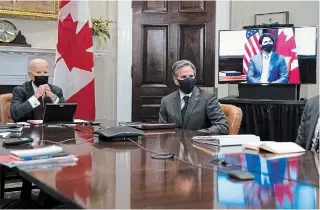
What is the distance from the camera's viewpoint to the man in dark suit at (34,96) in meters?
3.09

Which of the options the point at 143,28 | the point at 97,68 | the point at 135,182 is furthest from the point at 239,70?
the point at 135,182

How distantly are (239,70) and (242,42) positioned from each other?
266 mm

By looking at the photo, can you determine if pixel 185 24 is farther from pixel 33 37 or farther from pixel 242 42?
pixel 33 37

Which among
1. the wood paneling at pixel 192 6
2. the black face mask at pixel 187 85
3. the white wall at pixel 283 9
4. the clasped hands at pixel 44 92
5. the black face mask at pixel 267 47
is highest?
the wood paneling at pixel 192 6

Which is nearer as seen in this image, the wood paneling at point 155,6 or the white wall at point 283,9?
the white wall at point 283,9

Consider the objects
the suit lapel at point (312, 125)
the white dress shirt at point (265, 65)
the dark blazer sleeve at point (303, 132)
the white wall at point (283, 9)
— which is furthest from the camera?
the white wall at point (283, 9)

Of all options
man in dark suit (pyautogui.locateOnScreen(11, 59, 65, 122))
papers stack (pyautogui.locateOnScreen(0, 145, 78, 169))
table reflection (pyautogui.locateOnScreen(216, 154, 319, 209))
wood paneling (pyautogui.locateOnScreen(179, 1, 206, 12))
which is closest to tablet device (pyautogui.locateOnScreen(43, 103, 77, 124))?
man in dark suit (pyautogui.locateOnScreen(11, 59, 65, 122))

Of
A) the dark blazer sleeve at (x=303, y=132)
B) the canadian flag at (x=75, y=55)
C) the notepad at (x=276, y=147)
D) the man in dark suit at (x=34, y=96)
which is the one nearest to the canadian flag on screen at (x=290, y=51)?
the canadian flag at (x=75, y=55)

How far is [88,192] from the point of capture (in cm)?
109

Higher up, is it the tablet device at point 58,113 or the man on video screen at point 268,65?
the man on video screen at point 268,65

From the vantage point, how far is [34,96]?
3.12 m

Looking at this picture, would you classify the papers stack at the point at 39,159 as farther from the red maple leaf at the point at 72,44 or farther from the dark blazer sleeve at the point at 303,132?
the red maple leaf at the point at 72,44

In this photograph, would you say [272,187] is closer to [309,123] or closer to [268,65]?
[309,123]

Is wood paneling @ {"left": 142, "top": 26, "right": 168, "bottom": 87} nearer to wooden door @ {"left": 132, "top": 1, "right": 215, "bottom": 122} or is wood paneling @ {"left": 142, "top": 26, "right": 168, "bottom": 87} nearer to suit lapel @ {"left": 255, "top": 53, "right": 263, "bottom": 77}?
wooden door @ {"left": 132, "top": 1, "right": 215, "bottom": 122}
